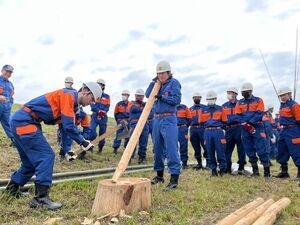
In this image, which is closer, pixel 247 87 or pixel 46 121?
pixel 46 121

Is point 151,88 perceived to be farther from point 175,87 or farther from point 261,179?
point 261,179

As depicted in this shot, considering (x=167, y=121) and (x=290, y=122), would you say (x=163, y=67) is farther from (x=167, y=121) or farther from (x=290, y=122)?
(x=290, y=122)

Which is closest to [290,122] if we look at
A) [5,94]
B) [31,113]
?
[31,113]

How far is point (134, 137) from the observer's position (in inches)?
243

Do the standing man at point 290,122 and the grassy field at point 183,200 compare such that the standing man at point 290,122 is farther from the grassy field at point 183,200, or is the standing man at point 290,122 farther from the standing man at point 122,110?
the standing man at point 122,110

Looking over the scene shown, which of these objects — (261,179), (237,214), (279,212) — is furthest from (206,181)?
(237,214)

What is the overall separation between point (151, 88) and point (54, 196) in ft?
8.71

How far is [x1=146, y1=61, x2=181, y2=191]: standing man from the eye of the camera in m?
6.48

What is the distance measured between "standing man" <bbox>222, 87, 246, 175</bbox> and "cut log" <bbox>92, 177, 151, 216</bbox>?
4.81 meters

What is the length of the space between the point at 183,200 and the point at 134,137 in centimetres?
132

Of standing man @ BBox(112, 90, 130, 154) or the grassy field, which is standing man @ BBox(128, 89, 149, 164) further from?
the grassy field

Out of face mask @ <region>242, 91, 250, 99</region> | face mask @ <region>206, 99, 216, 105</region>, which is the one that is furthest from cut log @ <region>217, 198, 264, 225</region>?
face mask @ <region>206, 99, 216, 105</region>

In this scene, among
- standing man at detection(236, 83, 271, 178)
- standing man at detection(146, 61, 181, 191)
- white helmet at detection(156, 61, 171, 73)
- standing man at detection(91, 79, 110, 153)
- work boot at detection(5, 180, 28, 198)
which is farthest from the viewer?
standing man at detection(91, 79, 110, 153)

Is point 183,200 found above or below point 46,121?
below
